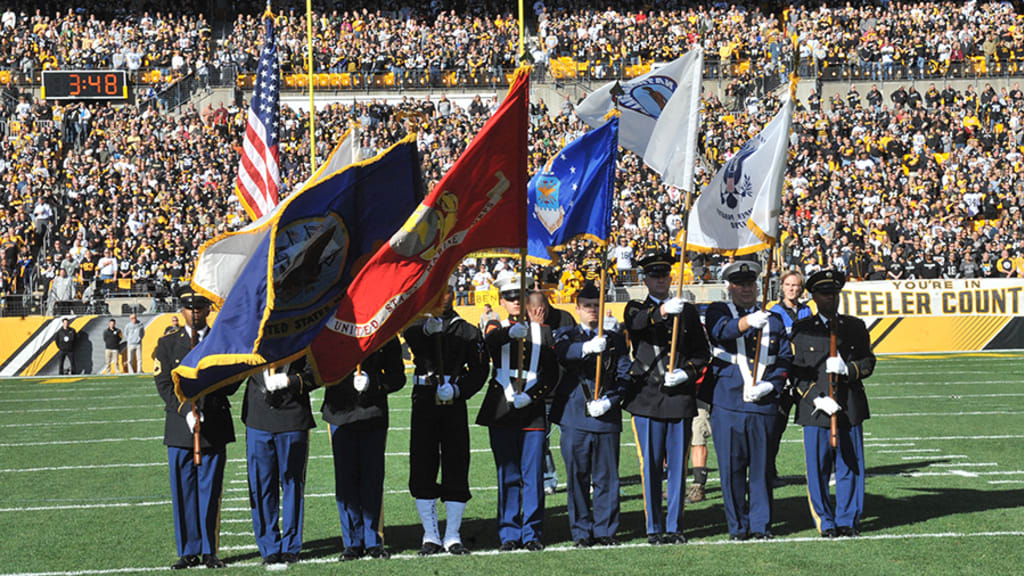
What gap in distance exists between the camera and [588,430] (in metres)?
8.35

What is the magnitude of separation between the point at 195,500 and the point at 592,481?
271 centimetres

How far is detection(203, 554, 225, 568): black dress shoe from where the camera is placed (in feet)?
26.1

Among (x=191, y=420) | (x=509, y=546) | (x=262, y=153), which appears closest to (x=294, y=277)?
(x=191, y=420)

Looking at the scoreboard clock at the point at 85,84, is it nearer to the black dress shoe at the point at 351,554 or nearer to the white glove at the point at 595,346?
the black dress shoe at the point at 351,554

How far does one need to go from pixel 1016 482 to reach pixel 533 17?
36.2 metres

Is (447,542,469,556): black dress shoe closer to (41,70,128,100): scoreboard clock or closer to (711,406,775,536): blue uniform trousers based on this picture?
(711,406,775,536): blue uniform trousers

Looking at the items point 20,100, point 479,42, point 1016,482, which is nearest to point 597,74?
point 479,42

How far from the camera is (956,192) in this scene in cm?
3108

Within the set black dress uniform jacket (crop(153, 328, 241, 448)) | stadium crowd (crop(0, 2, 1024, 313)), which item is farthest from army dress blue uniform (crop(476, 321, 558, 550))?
stadium crowd (crop(0, 2, 1024, 313))

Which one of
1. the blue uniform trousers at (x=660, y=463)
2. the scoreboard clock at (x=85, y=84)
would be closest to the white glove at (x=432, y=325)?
the blue uniform trousers at (x=660, y=463)

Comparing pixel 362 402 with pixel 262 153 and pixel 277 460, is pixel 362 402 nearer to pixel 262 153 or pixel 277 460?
pixel 277 460

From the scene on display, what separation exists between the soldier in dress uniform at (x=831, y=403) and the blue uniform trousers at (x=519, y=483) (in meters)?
1.93

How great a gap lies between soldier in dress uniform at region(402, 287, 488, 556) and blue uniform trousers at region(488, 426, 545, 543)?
252 millimetres

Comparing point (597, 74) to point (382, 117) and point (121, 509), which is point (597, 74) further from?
point (121, 509)
